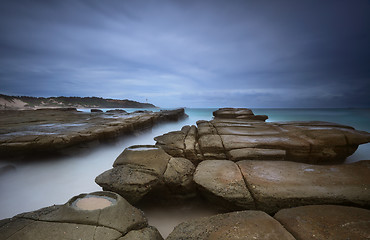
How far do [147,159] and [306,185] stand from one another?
3.23 metres

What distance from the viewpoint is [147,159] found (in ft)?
12.7

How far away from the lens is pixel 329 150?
481 cm

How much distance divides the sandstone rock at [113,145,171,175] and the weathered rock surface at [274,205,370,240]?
242cm

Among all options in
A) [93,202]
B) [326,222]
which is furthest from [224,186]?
[93,202]

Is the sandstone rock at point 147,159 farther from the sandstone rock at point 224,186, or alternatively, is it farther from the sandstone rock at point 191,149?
the sandstone rock at point 191,149

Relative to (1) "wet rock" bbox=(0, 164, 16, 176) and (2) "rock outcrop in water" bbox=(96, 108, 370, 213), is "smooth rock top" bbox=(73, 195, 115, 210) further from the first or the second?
(1) "wet rock" bbox=(0, 164, 16, 176)

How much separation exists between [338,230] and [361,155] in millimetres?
6808

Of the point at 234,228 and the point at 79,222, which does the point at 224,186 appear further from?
the point at 79,222

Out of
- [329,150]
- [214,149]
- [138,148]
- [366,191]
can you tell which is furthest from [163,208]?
[329,150]

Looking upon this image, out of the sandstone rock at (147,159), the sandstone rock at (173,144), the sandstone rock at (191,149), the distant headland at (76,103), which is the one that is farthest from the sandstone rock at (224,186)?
the distant headland at (76,103)

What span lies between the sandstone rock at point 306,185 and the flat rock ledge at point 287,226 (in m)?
0.38

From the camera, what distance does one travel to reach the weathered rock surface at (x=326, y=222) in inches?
70.2

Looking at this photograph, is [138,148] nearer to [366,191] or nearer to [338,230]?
[338,230]

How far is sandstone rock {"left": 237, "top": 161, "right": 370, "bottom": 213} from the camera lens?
2.59m
